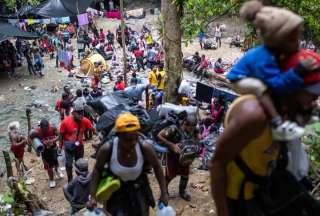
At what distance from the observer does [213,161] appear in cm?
195

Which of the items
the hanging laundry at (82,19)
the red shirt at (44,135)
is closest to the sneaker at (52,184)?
the red shirt at (44,135)

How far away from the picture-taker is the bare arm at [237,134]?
5.81ft

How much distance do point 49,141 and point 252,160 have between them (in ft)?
21.8

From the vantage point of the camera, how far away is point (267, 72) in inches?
72.4

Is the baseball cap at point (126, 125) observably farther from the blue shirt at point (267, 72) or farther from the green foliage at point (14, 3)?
the green foliage at point (14, 3)

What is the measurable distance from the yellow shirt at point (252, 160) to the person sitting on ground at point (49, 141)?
6392 mm

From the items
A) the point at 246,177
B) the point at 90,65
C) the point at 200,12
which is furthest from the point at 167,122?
the point at 90,65

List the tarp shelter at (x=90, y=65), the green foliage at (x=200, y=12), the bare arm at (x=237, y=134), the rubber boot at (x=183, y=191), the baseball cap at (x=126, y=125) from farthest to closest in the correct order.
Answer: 1. the tarp shelter at (x=90, y=65)
2. the green foliage at (x=200, y=12)
3. the rubber boot at (x=183, y=191)
4. the baseball cap at (x=126, y=125)
5. the bare arm at (x=237, y=134)

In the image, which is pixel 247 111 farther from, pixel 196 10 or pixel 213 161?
pixel 196 10

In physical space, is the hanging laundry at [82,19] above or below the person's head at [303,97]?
below

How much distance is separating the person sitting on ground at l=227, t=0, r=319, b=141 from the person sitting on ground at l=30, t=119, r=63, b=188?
6.62 m

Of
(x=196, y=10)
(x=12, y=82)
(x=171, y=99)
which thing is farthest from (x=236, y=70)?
(x=12, y=82)

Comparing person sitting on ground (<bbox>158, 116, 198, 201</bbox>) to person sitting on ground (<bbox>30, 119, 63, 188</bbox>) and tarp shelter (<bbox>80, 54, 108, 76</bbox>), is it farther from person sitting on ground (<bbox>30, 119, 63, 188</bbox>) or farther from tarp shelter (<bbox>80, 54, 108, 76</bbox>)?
tarp shelter (<bbox>80, 54, 108, 76</bbox>)

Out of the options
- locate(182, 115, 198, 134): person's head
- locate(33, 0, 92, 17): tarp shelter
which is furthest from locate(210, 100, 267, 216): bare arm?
locate(33, 0, 92, 17): tarp shelter
